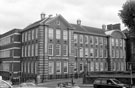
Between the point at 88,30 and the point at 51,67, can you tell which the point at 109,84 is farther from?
the point at 88,30

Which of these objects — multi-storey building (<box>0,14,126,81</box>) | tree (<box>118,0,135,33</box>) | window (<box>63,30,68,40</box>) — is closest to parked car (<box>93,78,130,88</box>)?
tree (<box>118,0,135,33</box>)

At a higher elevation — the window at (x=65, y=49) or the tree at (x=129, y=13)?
the tree at (x=129, y=13)

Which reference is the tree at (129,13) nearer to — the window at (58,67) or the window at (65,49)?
the window at (65,49)

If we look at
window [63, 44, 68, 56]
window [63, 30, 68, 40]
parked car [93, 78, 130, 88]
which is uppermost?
window [63, 30, 68, 40]

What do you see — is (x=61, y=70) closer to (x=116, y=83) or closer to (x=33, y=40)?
(x=33, y=40)

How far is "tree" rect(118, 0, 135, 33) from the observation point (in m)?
34.0

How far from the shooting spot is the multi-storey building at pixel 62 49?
48.5 metres

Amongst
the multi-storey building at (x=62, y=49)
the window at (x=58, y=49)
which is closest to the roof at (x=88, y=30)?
the multi-storey building at (x=62, y=49)

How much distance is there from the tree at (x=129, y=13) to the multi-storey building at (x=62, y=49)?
19.7 metres

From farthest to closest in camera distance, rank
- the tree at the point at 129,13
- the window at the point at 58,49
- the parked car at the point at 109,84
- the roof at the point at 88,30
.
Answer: the roof at the point at 88,30 < the window at the point at 58,49 < the tree at the point at 129,13 < the parked car at the point at 109,84

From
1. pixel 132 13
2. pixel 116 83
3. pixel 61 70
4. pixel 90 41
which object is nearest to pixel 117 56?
pixel 90 41

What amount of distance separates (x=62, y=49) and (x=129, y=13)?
70.1 feet

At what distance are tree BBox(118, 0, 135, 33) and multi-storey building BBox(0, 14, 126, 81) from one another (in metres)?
19.7

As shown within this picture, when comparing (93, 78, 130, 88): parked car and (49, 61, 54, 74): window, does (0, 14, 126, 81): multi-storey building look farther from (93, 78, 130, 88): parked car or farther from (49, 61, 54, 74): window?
(93, 78, 130, 88): parked car
